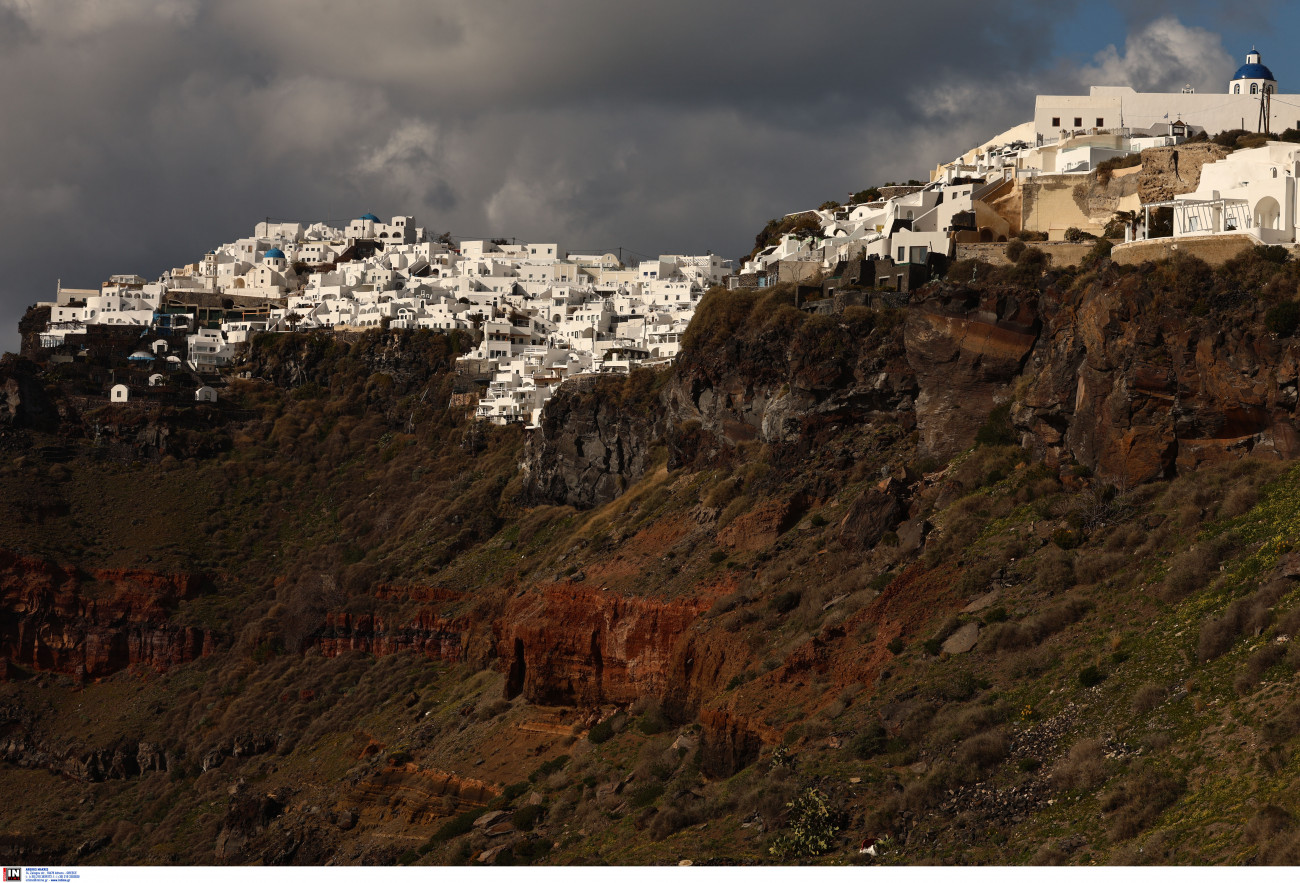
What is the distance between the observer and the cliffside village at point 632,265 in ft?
179

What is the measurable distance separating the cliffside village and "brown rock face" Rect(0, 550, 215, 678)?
2068 cm

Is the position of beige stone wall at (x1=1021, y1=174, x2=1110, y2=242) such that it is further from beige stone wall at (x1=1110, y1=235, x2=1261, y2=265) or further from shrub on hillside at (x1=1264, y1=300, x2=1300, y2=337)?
shrub on hillside at (x1=1264, y1=300, x2=1300, y2=337)

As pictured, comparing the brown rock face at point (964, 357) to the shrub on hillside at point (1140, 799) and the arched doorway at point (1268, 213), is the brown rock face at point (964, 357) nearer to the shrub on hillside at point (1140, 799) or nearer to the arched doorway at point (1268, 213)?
the arched doorway at point (1268, 213)

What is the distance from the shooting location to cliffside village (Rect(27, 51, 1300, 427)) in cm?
5469

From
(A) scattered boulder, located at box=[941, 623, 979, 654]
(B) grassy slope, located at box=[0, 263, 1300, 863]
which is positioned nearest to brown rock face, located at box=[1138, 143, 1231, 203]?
(B) grassy slope, located at box=[0, 263, 1300, 863]

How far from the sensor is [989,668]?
1313 inches

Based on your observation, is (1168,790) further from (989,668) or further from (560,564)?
(560,564)

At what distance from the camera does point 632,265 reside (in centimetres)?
13250

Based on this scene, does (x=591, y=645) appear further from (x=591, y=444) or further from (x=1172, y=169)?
(x=1172, y=169)

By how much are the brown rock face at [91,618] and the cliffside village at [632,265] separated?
20679 millimetres

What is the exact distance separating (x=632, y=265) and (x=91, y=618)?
203ft

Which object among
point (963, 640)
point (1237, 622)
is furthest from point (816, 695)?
point (1237, 622)

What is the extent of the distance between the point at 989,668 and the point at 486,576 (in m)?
41.9

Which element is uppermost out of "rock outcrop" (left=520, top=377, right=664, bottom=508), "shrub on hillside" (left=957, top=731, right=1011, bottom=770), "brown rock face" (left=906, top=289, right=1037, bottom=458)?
"brown rock face" (left=906, top=289, right=1037, bottom=458)
